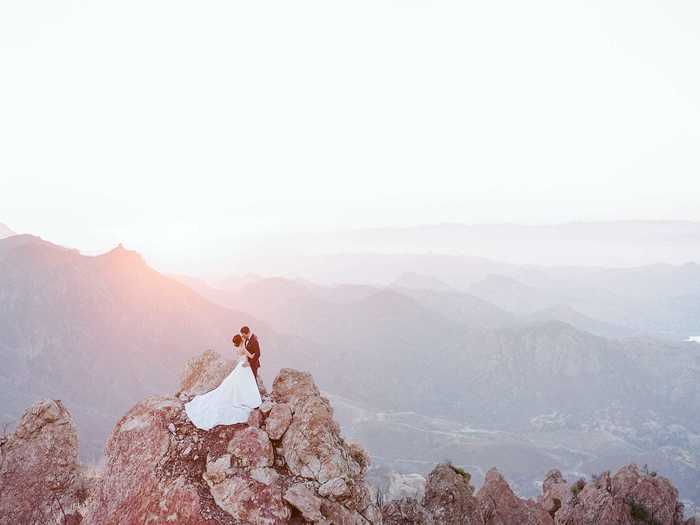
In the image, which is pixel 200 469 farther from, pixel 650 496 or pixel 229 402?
pixel 650 496

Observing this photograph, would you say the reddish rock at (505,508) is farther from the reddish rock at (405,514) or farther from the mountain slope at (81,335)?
the mountain slope at (81,335)

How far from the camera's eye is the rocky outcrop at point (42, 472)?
1975cm

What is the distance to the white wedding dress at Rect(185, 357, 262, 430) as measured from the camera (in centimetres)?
1652

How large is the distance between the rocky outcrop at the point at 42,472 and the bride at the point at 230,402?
813 centimetres

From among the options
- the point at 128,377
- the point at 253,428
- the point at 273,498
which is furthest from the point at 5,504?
the point at 128,377

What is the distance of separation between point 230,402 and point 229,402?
0.05 m

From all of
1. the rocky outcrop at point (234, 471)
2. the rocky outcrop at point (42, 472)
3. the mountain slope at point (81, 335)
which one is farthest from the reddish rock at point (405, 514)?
the mountain slope at point (81, 335)

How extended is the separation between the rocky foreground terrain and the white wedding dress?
11.9 inches

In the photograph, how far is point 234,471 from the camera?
48.6 feet

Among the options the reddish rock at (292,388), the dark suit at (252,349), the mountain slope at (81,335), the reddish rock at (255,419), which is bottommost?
the mountain slope at (81,335)

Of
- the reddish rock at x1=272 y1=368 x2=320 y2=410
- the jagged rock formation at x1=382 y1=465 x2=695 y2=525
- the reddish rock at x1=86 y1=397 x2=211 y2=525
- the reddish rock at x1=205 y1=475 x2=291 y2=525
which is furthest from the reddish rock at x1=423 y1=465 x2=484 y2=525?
the reddish rock at x1=86 y1=397 x2=211 y2=525

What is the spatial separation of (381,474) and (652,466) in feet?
428

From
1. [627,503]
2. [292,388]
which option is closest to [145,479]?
[292,388]

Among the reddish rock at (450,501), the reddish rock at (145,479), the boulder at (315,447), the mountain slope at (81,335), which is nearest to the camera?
the reddish rock at (145,479)
